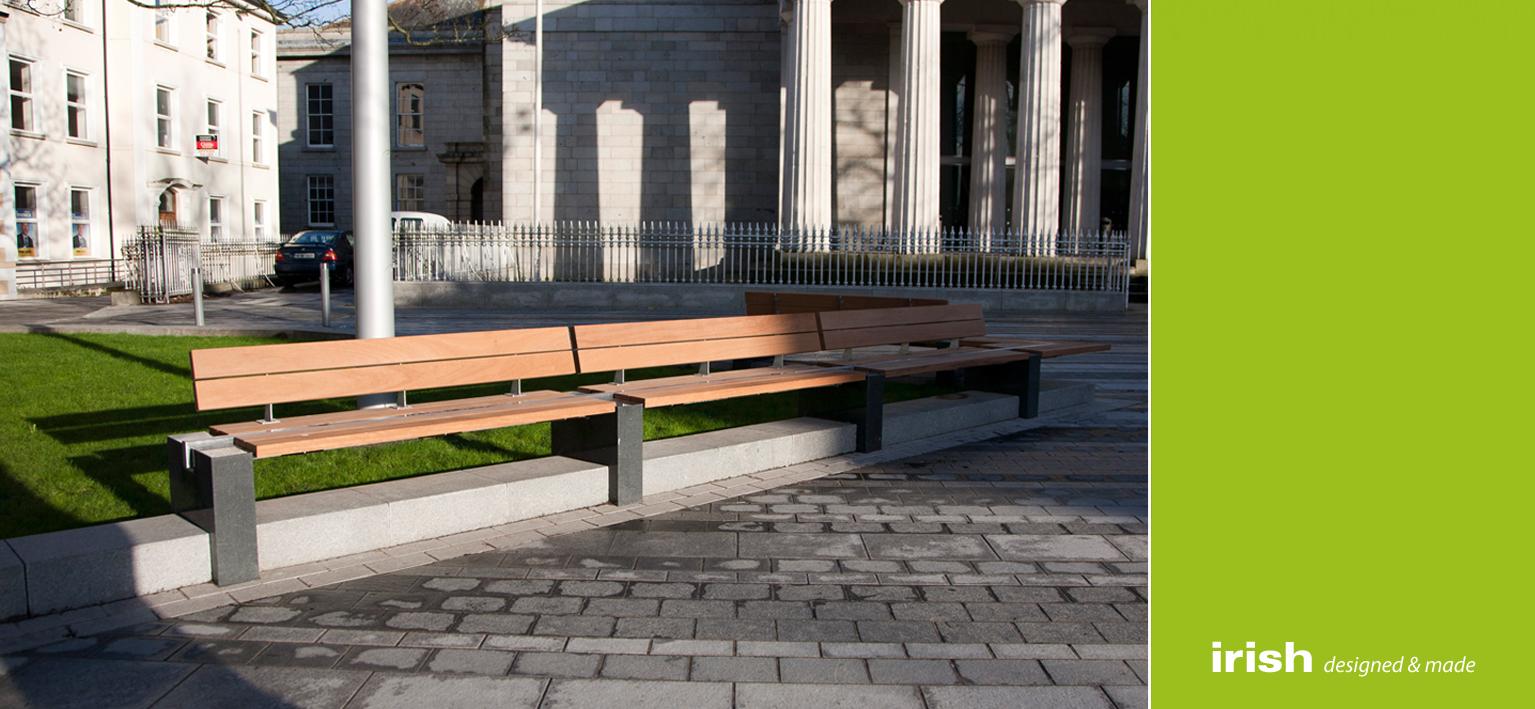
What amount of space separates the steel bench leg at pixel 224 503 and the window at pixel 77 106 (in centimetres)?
2799

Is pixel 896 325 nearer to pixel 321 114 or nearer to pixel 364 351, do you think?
pixel 364 351

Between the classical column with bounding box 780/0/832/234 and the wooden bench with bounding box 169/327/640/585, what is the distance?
17.0 metres

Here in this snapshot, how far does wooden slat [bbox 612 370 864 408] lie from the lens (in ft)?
19.7

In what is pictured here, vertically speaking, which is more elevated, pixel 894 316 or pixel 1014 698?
pixel 894 316

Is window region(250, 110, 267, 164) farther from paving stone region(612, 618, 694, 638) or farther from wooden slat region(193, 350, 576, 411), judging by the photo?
paving stone region(612, 618, 694, 638)

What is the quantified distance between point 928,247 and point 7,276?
18.3m

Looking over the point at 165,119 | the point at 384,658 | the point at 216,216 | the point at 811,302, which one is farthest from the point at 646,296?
the point at 216,216

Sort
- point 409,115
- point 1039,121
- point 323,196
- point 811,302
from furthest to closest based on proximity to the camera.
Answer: point 323,196, point 409,115, point 1039,121, point 811,302

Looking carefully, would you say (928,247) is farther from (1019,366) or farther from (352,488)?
(352,488)

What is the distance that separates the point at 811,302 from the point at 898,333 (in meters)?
2.26

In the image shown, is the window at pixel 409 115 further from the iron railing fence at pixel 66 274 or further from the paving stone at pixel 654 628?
the paving stone at pixel 654 628

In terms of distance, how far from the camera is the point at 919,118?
859 inches

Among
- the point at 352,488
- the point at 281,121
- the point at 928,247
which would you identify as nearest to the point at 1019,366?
the point at 352,488

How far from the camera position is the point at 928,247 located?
2122 cm
